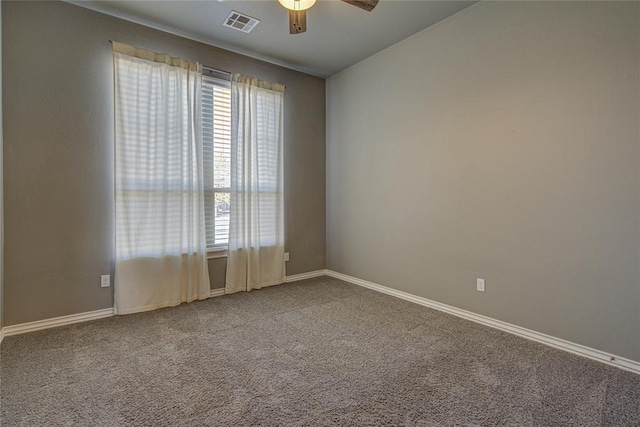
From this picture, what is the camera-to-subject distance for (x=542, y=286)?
2400 millimetres

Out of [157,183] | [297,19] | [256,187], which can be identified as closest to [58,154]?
[157,183]

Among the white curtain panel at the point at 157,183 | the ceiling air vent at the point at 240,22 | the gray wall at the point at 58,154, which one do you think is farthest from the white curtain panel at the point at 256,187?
the gray wall at the point at 58,154

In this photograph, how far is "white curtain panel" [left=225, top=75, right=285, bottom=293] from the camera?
Answer: 3.60 m

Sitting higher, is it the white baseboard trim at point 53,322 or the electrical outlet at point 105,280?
the electrical outlet at point 105,280

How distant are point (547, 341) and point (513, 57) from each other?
2262mm

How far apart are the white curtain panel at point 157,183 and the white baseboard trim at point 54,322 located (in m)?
0.14

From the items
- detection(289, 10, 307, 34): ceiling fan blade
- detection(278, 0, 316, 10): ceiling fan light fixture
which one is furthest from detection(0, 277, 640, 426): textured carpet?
detection(278, 0, 316, 10): ceiling fan light fixture

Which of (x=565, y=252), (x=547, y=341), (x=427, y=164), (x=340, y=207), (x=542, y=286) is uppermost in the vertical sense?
(x=427, y=164)

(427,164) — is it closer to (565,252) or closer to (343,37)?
(565,252)

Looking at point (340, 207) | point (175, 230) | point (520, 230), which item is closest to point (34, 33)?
point (175, 230)

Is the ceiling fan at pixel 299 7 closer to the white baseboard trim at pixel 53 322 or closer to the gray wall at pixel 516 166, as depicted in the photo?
the gray wall at pixel 516 166

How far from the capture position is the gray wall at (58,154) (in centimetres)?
250

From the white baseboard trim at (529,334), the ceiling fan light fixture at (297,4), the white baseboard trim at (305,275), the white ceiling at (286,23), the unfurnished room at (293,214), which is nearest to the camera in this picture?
the unfurnished room at (293,214)

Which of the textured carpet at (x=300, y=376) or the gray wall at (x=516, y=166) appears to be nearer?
the textured carpet at (x=300, y=376)
